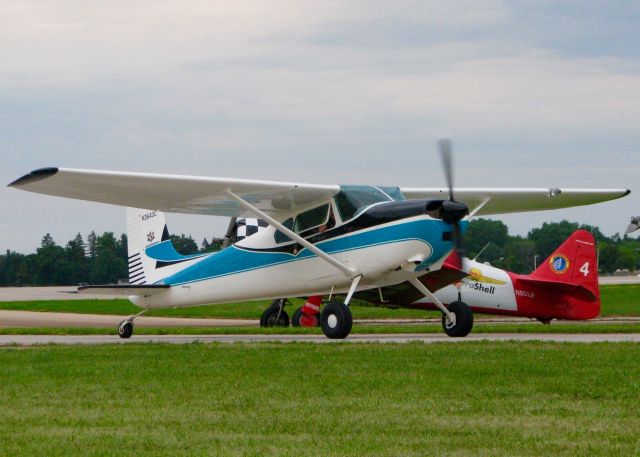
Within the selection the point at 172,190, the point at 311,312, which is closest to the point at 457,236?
the point at 172,190

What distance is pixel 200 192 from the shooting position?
1941cm

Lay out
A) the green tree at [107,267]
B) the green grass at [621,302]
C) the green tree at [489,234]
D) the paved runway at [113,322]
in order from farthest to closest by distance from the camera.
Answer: the green tree at [489,234], the green tree at [107,267], the green grass at [621,302], the paved runway at [113,322]

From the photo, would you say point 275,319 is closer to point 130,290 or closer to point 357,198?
point 130,290

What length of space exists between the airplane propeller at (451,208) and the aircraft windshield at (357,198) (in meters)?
1.38

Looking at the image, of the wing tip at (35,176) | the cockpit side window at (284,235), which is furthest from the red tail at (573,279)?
the wing tip at (35,176)

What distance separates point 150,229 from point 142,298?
5.96ft

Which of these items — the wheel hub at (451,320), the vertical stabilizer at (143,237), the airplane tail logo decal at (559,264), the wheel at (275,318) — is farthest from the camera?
the wheel at (275,318)

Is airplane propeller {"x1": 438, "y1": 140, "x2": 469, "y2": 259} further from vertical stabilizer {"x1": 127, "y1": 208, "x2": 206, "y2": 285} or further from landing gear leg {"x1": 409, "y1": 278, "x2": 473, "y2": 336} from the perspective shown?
vertical stabilizer {"x1": 127, "y1": 208, "x2": 206, "y2": 285}

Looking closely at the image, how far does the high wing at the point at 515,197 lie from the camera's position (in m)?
22.1

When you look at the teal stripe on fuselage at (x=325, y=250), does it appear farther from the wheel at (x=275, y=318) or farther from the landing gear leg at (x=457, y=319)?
the wheel at (x=275, y=318)

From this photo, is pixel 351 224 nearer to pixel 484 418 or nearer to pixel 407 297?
pixel 407 297

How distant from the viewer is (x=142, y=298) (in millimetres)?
23219

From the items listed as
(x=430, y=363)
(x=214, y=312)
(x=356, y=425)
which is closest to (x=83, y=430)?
(x=356, y=425)

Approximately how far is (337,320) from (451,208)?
290cm
